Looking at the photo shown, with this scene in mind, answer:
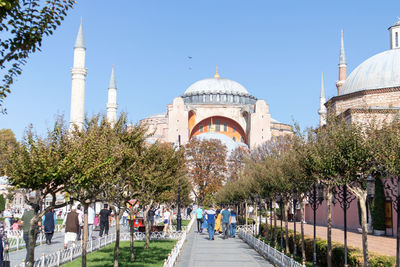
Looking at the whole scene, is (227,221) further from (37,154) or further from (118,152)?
(37,154)

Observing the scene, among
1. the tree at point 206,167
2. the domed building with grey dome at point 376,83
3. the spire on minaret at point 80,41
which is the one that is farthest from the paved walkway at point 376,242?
the spire on minaret at point 80,41

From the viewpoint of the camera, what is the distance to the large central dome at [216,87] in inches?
3265

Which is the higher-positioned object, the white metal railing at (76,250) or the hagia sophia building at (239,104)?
the hagia sophia building at (239,104)

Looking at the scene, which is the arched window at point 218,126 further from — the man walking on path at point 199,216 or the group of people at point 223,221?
the group of people at point 223,221

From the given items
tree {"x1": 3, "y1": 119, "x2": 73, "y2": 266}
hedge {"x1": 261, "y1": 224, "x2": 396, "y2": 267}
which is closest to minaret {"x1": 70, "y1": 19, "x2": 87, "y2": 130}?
hedge {"x1": 261, "y1": 224, "x2": 396, "y2": 267}

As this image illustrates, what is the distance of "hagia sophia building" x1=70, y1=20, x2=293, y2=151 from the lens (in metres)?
71.3

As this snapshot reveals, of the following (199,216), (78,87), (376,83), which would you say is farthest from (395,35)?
(78,87)

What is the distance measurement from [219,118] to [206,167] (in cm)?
3057

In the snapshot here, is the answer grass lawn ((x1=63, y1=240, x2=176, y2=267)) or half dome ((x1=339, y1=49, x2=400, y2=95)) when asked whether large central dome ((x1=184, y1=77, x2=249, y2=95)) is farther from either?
grass lawn ((x1=63, y1=240, x2=176, y2=267))

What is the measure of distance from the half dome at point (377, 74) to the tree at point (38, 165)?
28.7 m

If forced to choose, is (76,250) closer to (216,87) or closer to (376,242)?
(376,242)

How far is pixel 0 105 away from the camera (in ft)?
16.9

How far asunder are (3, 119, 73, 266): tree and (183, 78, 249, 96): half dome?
7508 cm

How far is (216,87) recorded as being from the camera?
83688 millimetres
